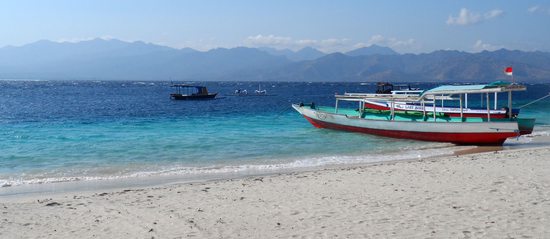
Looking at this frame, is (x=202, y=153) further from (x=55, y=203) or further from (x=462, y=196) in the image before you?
(x=462, y=196)

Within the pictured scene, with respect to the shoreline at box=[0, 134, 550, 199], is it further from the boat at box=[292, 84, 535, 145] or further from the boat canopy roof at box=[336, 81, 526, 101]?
the boat canopy roof at box=[336, 81, 526, 101]

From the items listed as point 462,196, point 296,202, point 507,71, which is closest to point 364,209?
point 296,202

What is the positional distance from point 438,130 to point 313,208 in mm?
14131

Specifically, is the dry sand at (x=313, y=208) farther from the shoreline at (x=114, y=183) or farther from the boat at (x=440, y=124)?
the boat at (x=440, y=124)

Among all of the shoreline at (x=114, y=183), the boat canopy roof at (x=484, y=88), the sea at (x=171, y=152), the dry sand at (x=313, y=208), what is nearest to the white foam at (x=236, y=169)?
the sea at (x=171, y=152)

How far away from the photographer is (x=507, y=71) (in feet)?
72.6

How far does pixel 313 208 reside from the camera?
9.08 meters

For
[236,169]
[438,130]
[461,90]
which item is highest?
[461,90]

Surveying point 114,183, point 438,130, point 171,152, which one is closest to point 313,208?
point 114,183

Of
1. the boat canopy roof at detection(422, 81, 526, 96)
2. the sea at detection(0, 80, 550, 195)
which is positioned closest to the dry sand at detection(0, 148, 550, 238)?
the sea at detection(0, 80, 550, 195)

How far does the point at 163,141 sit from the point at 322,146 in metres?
6.88

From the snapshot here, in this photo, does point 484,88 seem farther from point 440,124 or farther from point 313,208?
point 313,208

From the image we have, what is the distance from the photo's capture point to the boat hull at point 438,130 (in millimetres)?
20312

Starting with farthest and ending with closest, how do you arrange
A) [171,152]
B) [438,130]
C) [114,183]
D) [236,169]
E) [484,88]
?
[438,130] < [484,88] < [171,152] < [236,169] < [114,183]
